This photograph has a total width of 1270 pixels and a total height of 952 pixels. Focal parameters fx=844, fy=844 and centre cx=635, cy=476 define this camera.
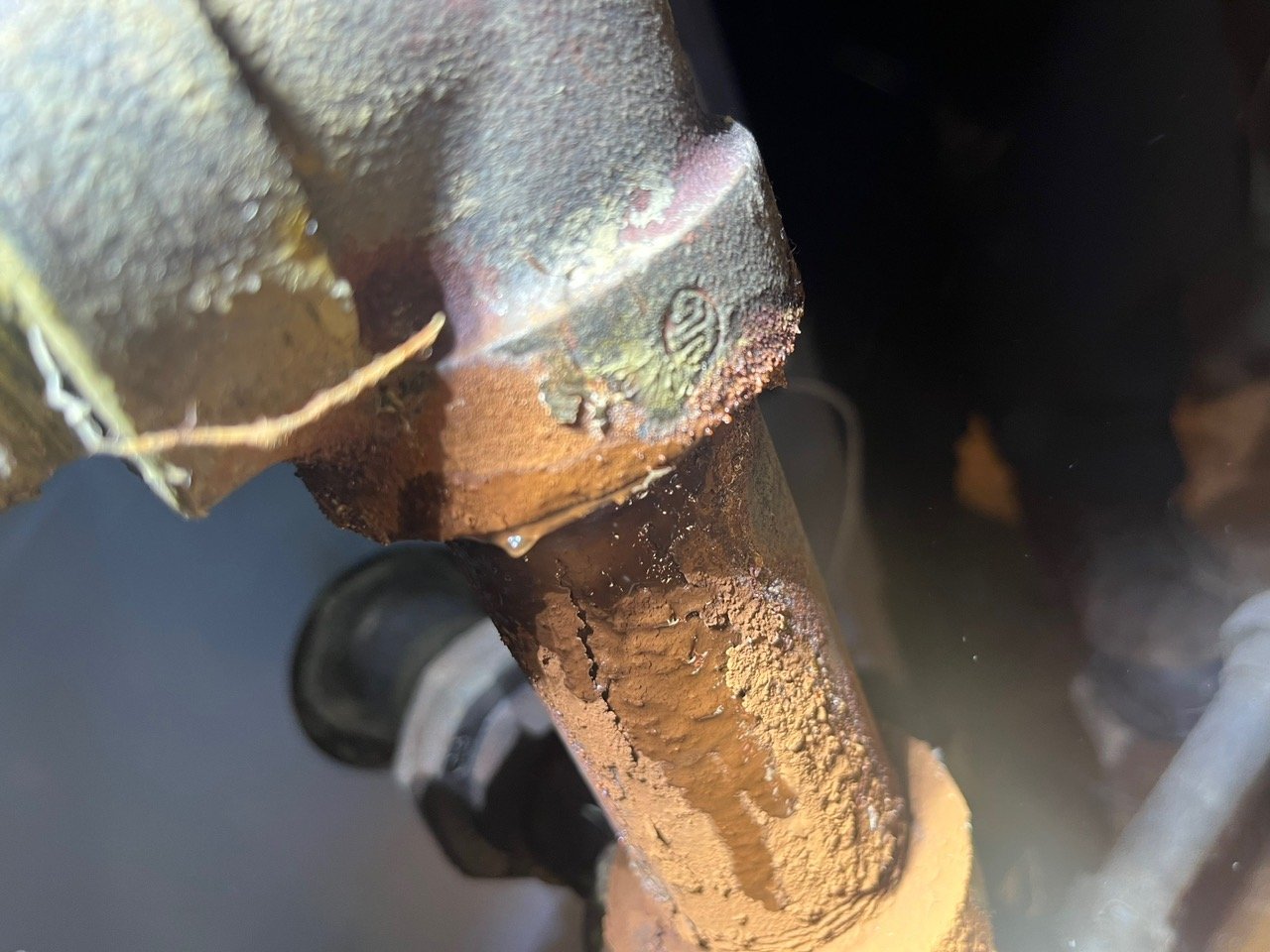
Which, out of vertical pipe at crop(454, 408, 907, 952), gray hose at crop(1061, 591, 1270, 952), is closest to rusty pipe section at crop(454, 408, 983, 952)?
vertical pipe at crop(454, 408, 907, 952)

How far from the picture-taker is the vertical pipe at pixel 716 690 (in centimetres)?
47

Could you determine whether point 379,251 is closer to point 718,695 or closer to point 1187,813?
point 718,695

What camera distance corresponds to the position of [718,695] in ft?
1.68

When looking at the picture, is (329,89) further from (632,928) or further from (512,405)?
(632,928)

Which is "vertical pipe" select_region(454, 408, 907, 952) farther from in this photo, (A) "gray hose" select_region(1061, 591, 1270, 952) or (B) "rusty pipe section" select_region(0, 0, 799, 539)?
(A) "gray hose" select_region(1061, 591, 1270, 952)

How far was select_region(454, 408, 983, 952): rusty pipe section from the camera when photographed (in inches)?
18.3

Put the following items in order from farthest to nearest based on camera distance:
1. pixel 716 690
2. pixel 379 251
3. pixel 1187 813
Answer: pixel 1187 813
pixel 716 690
pixel 379 251

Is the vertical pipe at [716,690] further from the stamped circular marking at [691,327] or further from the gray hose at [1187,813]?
the gray hose at [1187,813]

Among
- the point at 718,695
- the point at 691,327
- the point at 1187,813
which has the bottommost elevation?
the point at 1187,813

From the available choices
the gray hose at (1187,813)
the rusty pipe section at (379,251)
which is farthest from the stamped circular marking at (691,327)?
the gray hose at (1187,813)

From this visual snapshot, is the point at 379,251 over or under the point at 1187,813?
over

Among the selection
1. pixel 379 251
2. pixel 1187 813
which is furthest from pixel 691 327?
pixel 1187 813

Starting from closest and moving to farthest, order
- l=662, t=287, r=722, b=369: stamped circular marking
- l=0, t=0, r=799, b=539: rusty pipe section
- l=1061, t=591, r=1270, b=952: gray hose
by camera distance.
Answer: l=0, t=0, r=799, b=539: rusty pipe section, l=662, t=287, r=722, b=369: stamped circular marking, l=1061, t=591, r=1270, b=952: gray hose

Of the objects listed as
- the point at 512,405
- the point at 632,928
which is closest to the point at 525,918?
the point at 632,928
